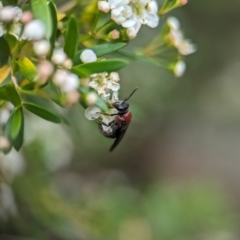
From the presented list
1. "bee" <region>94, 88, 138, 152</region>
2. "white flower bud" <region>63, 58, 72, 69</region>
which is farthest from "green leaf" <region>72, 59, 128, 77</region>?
"bee" <region>94, 88, 138, 152</region>

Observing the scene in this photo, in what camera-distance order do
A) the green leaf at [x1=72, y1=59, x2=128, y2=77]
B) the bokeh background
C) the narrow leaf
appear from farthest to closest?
the bokeh background < the narrow leaf < the green leaf at [x1=72, y1=59, x2=128, y2=77]

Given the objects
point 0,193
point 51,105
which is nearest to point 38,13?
point 51,105

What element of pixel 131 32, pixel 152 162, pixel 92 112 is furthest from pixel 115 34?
pixel 152 162

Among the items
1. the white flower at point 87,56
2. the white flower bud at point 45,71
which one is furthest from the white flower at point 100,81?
the white flower bud at point 45,71

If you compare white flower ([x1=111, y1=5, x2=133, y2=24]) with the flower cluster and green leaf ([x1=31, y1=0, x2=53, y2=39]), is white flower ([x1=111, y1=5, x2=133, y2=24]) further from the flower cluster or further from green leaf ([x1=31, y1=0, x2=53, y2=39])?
green leaf ([x1=31, y1=0, x2=53, y2=39])

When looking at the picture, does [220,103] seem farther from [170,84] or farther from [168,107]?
[170,84]

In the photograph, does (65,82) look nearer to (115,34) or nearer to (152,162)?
(115,34)
